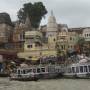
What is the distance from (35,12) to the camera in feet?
269

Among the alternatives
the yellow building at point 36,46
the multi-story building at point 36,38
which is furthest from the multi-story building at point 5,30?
the yellow building at point 36,46

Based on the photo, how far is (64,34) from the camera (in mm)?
72750

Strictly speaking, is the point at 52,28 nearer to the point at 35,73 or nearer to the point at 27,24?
the point at 27,24

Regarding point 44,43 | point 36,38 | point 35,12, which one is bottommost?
point 44,43

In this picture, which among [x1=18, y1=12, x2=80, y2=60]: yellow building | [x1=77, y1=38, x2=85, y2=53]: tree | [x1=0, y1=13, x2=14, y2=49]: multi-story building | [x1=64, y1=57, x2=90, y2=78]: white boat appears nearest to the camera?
[x1=64, y1=57, x2=90, y2=78]: white boat

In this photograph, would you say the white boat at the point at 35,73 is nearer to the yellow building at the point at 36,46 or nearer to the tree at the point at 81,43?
the yellow building at the point at 36,46

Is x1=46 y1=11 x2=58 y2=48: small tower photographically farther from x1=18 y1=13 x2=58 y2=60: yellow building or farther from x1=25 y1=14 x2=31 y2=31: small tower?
x1=25 y1=14 x2=31 y2=31: small tower

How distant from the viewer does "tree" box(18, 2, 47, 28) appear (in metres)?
81.8

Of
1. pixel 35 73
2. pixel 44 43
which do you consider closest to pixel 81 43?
pixel 44 43

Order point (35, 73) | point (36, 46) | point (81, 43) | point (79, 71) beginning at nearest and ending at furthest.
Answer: point (35, 73), point (79, 71), point (81, 43), point (36, 46)

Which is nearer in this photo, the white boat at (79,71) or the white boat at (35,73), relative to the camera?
the white boat at (35,73)

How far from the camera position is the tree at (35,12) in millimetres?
81812

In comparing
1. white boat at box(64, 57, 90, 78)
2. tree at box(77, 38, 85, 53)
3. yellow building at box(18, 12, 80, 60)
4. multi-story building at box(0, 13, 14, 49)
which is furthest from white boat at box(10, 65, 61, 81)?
multi-story building at box(0, 13, 14, 49)

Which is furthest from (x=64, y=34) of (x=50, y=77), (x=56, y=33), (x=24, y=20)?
(x=50, y=77)
